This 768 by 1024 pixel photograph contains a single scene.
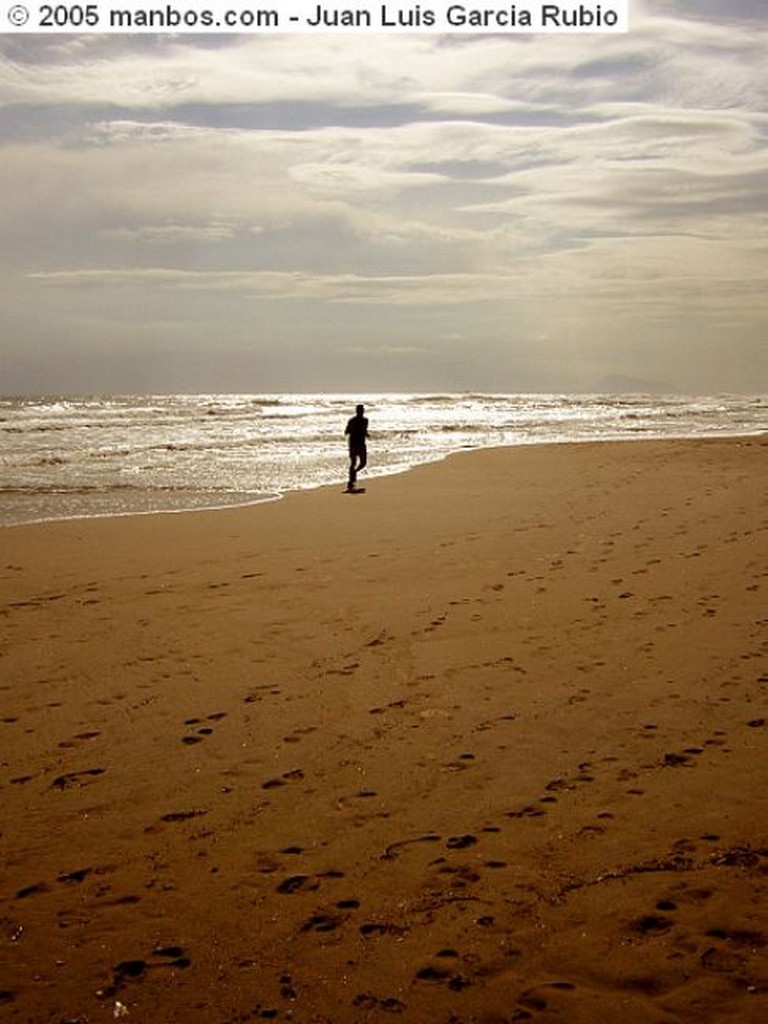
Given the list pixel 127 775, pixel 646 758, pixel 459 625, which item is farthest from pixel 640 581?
pixel 127 775

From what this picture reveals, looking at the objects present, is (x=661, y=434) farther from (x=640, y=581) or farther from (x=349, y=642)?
(x=349, y=642)

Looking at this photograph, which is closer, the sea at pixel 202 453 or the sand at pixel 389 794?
the sand at pixel 389 794

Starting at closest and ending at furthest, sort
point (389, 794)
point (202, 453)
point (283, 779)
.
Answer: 1. point (389, 794)
2. point (283, 779)
3. point (202, 453)

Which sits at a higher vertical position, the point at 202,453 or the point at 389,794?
the point at 202,453

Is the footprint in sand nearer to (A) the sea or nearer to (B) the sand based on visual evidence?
(B) the sand

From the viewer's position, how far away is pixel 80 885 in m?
4.00

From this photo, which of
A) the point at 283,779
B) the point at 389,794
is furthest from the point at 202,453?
the point at 389,794

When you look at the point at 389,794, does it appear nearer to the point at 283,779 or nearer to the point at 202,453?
the point at 283,779

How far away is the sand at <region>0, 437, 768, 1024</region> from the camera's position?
3350 mm

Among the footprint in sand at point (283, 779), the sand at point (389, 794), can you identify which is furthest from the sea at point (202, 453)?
the footprint in sand at point (283, 779)

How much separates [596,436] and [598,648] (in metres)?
33.5

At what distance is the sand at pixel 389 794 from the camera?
3.35 metres

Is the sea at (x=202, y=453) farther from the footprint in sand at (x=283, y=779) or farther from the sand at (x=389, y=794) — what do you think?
the footprint in sand at (x=283, y=779)

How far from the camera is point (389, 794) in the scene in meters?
4.82
